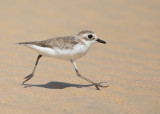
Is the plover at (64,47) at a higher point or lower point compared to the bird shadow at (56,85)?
higher

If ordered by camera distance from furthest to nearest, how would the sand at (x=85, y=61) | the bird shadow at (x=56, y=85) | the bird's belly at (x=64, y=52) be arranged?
the bird shadow at (x=56, y=85)
the bird's belly at (x=64, y=52)
the sand at (x=85, y=61)

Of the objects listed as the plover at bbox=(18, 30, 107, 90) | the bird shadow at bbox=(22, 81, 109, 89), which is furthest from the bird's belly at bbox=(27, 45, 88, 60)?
the bird shadow at bbox=(22, 81, 109, 89)

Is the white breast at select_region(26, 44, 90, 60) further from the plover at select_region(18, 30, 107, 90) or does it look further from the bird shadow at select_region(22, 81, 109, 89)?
the bird shadow at select_region(22, 81, 109, 89)

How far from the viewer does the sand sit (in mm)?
6027

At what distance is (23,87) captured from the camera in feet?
22.6

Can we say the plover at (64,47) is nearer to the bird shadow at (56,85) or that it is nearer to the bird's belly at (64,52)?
the bird's belly at (64,52)

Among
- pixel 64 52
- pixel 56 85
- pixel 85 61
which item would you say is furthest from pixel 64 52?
pixel 85 61

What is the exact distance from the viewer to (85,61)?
9.12 meters

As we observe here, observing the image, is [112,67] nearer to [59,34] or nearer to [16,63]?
[16,63]

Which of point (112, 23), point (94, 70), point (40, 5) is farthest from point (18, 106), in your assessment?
point (40, 5)

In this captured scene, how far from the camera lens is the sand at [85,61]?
6.03 m

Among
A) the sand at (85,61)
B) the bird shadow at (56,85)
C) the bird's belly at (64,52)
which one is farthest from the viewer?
the bird shadow at (56,85)

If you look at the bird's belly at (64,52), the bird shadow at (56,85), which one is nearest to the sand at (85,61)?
the bird shadow at (56,85)

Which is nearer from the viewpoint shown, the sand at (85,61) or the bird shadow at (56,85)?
the sand at (85,61)
